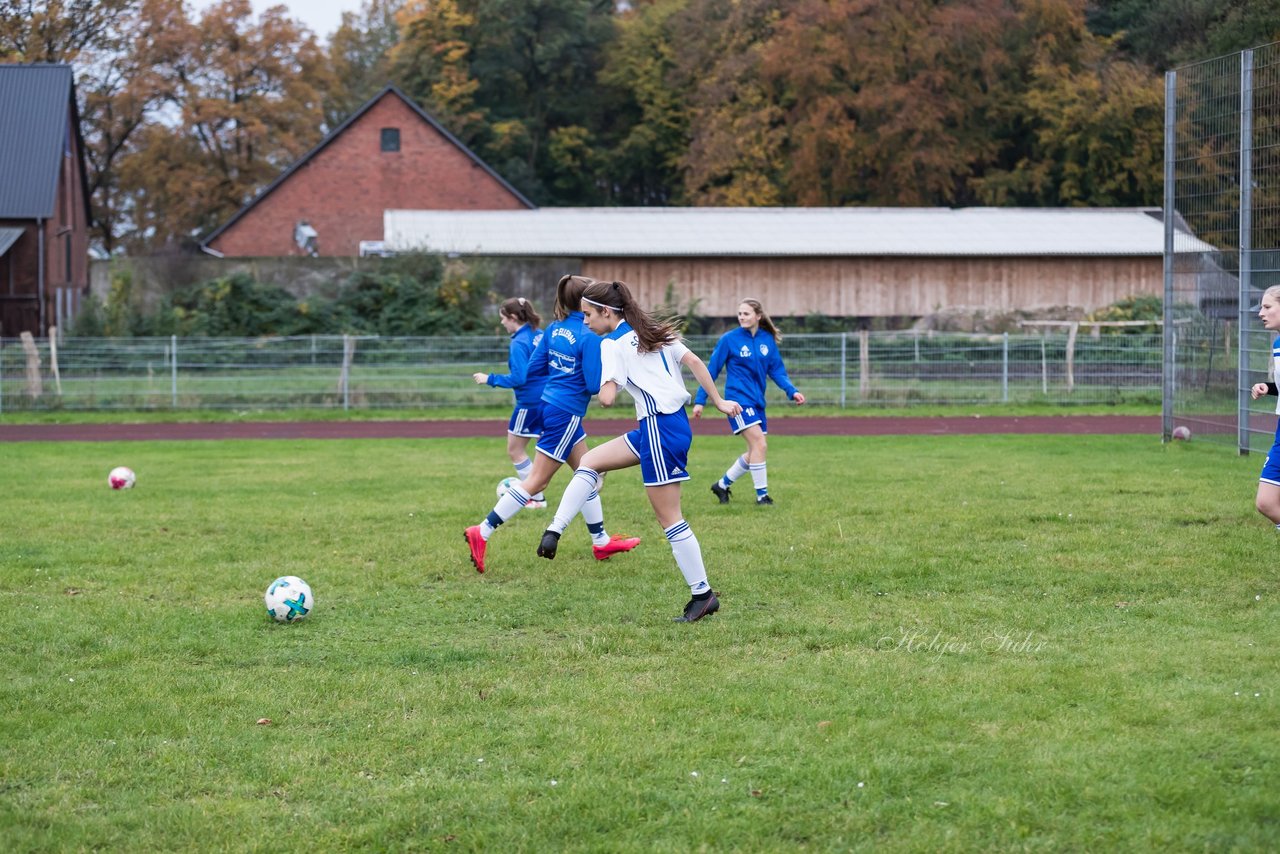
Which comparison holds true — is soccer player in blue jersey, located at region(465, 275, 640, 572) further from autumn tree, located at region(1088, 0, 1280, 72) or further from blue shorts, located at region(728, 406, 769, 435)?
autumn tree, located at region(1088, 0, 1280, 72)

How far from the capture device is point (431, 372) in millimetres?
25109

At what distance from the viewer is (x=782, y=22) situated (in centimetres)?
4869

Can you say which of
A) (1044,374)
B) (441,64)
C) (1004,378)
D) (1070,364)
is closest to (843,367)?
(1004,378)

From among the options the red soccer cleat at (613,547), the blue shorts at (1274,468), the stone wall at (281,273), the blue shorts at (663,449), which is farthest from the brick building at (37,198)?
→ the blue shorts at (1274,468)

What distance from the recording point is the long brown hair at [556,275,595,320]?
350 inches

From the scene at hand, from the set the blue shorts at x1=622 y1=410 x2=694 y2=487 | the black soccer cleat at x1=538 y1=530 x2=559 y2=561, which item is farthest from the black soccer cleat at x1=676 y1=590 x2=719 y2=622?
the black soccer cleat at x1=538 y1=530 x2=559 y2=561

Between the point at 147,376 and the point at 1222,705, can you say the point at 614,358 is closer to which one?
the point at 1222,705

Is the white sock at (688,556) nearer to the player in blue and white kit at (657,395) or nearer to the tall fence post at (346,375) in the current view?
the player in blue and white kit at (657,395)

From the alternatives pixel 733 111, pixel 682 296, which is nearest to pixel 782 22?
pixel 733 111

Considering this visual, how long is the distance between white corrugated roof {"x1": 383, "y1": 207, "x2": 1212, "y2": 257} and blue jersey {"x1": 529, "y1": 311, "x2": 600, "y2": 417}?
2668 cm

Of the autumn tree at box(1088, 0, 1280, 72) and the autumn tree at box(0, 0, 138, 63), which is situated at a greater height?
the autumn tree at box(0, 0, 138, 63)

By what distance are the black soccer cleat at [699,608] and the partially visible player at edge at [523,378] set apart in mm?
3628

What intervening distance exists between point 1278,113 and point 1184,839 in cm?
1291

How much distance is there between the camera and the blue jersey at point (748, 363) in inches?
497
